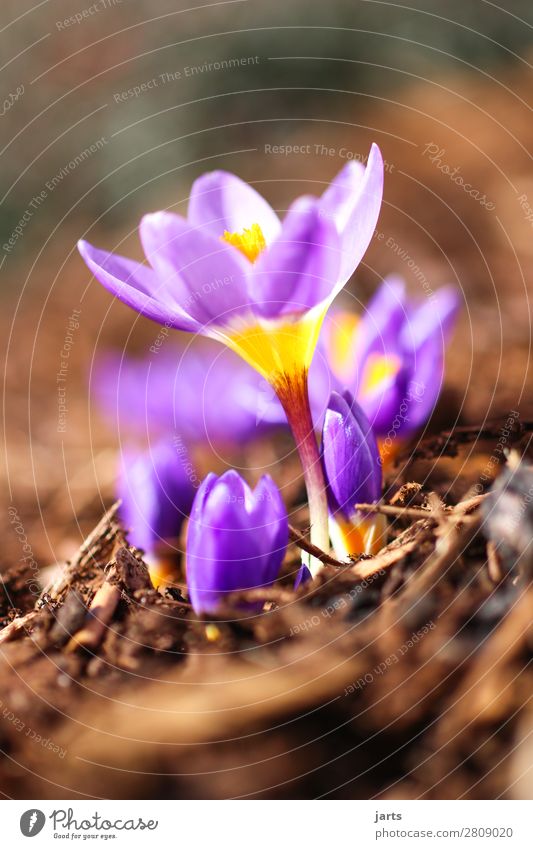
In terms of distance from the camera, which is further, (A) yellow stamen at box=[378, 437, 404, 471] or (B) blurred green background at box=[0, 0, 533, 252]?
(B) blurred green background at box=[0, 0, 533, 252]

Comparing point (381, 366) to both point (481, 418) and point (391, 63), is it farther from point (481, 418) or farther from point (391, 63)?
point (391, 63)

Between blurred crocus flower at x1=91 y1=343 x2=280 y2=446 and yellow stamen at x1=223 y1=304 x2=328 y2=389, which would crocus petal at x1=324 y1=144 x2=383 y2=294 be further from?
blurred crocus flower at x1=91 y1=343 x2=280 y2=446

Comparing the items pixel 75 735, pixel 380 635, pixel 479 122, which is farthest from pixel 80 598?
pixel 479 122

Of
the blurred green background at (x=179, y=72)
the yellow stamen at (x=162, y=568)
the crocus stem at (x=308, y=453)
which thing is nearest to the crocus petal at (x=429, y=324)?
the crocus stem at (x=308, y=453)

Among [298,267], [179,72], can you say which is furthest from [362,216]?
[179,72]

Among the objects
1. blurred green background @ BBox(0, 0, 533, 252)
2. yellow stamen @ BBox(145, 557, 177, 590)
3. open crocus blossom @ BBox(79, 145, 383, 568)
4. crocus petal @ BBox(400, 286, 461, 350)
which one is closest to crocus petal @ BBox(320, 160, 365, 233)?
open crocus blossom @ BBox(79, 145, 383, 568)

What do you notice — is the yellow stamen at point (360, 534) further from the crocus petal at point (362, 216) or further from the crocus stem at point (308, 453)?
the crocus petal at point (362, 216)
